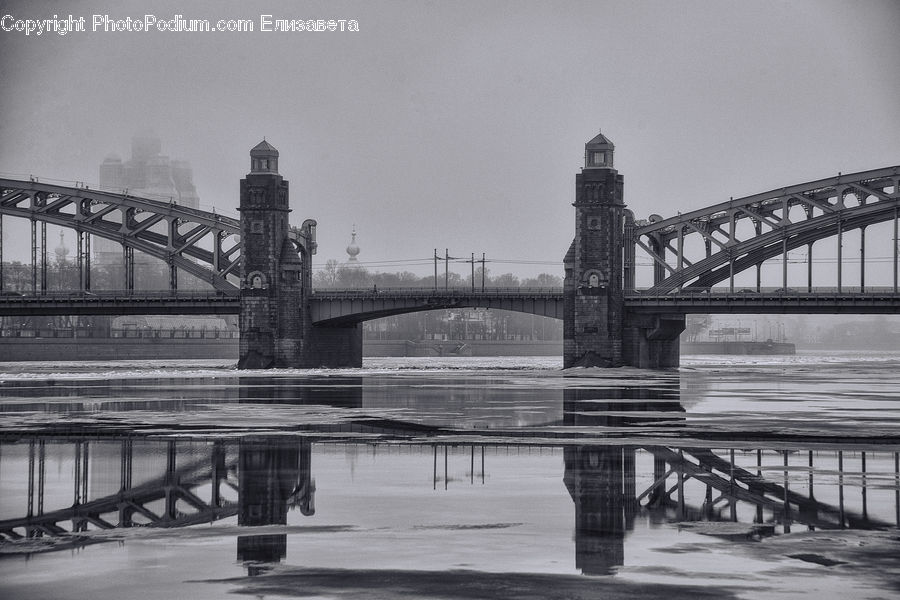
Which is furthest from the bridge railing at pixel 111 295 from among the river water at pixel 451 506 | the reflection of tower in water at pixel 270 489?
the reflection of tower in water at pixel 270 489

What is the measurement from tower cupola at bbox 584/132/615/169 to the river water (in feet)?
245

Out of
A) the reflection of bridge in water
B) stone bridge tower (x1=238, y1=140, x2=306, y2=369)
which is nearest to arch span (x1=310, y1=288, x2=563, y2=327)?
stone bridge tower (x1=238, y1=140, x2=306, y2=369)

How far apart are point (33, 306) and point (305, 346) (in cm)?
2720

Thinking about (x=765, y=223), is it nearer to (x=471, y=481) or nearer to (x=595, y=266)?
(x=595, y=266)

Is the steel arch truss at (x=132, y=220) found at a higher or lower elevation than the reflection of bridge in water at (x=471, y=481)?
higher

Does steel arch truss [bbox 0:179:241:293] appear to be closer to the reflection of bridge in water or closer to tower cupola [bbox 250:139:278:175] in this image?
tower cupola [bbox 250:139:278:175]

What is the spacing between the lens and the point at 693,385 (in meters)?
72.2

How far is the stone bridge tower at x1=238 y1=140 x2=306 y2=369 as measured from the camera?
12044cm

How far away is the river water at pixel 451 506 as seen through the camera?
15969mm

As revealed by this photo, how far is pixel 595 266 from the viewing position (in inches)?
4574

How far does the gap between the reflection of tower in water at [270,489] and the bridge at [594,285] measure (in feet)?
273

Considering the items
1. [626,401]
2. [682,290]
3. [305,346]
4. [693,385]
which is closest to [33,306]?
[305,346]

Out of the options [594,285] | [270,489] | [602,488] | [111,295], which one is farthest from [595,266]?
[270,489]

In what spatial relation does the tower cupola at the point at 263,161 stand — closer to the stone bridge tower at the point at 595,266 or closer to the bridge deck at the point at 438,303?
the bridge deck at the point at 438,303
